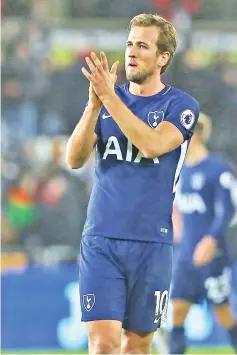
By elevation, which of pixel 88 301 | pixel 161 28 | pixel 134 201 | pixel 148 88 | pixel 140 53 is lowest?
pixel 88 301

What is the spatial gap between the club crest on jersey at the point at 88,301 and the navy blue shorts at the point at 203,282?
8.80 feet

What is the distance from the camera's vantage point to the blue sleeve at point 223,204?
628cm

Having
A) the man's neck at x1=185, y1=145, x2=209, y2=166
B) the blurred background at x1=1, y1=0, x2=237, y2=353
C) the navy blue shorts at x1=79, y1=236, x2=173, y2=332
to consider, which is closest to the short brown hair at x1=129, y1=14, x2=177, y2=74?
the navy blue shorts at x1=79, y1=236, x2=173, y2=332

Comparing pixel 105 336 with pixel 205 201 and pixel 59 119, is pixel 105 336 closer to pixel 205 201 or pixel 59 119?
pixel 205 201

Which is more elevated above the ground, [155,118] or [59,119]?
[155,118]

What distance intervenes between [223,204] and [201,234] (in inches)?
11.7

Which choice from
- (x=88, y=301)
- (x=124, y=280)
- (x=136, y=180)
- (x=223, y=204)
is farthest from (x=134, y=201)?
(x=223, y=204)

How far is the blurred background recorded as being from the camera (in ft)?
23.8

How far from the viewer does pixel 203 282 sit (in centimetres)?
648

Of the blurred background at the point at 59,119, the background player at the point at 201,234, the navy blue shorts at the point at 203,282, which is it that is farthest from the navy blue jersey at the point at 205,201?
the blurred background at the point at 59,119

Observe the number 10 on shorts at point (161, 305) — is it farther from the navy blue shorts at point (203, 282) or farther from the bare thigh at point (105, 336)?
the navy blue shorts at point (203, 282)

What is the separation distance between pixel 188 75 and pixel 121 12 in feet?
3.13

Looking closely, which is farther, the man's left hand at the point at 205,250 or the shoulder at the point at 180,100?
the man's left hand at the point at 205,250

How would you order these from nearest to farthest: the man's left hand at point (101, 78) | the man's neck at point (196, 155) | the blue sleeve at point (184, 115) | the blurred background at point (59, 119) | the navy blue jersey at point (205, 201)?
the man's left hand at point (101, 78)
the blue sleeve at point (184, 115)
the navy blue jersey at point (205, 201)
the man's neck at point (196, 155)
the blurred background at point (59, 119)
